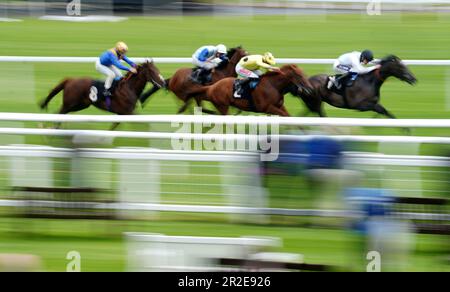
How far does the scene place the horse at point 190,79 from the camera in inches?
408

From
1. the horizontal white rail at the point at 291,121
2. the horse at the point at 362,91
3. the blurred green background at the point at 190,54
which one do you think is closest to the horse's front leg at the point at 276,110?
the horse at the point at 362,91

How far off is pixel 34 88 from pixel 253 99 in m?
2.58

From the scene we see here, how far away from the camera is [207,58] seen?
34.3ft

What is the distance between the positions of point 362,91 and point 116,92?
2450 mm

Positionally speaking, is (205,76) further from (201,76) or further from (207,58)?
(207,58)

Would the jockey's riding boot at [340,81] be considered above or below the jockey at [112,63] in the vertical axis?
below

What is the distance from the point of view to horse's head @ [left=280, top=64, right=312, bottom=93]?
9.46 metres

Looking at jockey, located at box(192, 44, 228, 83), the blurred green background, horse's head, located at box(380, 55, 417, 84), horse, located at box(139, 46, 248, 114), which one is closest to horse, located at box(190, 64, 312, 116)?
→ horse, located at box(139, 46, 248, 114)

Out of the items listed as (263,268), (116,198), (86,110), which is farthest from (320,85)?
(263,268)

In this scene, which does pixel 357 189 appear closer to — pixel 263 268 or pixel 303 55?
pixel 263 268

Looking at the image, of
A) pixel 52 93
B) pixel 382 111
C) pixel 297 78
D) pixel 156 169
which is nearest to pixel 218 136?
pixel 156 169

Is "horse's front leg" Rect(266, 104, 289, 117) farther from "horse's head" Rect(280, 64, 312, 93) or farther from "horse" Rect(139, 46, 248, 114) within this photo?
"horse" Rect(139, 46, 248, 114)

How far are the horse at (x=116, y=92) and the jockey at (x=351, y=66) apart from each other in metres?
1.74

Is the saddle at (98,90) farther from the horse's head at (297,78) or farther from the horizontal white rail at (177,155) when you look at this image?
the horizontal white rail at (177,155)
